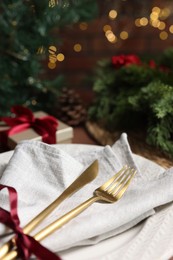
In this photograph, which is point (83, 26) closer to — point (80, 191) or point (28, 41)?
point (28, 41)

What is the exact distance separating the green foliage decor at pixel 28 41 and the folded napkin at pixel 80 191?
0.40m

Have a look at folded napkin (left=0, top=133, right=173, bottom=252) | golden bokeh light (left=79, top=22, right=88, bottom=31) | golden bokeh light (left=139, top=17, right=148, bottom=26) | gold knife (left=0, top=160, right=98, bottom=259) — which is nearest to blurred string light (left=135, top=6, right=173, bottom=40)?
golden bokeh light (left=139, top=17, right=148, bottom=26)

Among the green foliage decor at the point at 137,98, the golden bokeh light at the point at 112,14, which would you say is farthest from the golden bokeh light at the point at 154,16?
the green foliage decor at the point at 137,98

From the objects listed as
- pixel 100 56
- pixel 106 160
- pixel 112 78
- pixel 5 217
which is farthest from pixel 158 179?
pixel 100 56

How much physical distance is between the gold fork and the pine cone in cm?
46

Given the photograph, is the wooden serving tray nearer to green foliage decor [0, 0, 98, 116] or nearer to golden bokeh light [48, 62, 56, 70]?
green foliage decor [0, 0, 98, 116]

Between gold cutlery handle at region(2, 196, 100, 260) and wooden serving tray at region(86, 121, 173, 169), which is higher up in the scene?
gold cutlery handle at region(2, 196, 100, 260)

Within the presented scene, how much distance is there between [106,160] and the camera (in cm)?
61

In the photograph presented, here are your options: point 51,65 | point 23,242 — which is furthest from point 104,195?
point 51,65

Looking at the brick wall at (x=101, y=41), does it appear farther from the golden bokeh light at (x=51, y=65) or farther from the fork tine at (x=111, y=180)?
the fork tine at (x=111, y=180)

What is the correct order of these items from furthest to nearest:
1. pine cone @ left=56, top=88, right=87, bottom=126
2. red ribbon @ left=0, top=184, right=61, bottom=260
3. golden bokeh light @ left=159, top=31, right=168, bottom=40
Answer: golden bokeh light @ left=159, top=31, right=168, bottom=40, pine cone @ left=56, top=88, right=87, bottom=126, red ribbon @ left=0, top=184, right=61, bottom=260

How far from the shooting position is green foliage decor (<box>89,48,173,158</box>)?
76 centimetres

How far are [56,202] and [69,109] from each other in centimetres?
57

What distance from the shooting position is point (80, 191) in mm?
527
